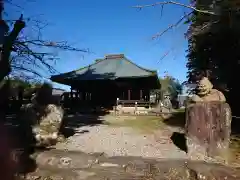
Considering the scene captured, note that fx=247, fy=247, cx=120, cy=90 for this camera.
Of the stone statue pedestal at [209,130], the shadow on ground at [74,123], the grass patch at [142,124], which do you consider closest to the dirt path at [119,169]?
the stone statue pedestal at [209,130]

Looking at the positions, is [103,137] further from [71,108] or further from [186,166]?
[71,108]

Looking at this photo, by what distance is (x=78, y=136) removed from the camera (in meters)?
9.25

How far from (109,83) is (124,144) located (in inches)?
540

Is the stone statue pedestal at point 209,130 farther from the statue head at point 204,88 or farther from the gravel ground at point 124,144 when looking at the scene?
the gravel ground at point 124,144

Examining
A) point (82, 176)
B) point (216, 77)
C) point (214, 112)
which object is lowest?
point (82, 176)

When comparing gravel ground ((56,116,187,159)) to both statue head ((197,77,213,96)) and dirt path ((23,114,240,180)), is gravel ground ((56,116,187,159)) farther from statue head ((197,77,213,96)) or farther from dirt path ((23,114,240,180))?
statue head ((197,77,213,96))

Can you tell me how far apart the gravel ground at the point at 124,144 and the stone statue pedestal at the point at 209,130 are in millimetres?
481

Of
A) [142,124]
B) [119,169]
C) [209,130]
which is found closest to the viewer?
[119,169]

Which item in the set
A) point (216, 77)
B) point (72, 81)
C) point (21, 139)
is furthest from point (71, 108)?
point (21, 139)

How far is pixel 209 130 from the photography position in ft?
22.2

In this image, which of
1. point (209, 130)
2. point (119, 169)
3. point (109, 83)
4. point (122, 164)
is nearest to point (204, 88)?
point (209, 130)

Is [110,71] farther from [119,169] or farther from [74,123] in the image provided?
[119,169]

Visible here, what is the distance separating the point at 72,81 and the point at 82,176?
17102mm

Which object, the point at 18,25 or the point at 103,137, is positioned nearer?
the point at 18,25
